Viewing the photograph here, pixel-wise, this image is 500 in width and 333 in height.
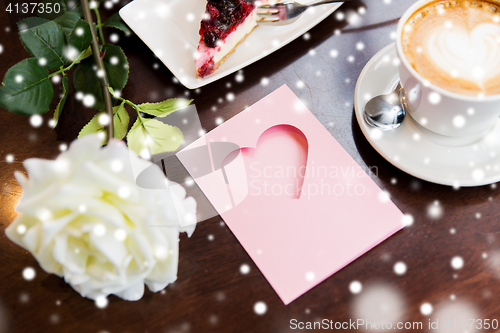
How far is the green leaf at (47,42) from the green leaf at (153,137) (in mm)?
174

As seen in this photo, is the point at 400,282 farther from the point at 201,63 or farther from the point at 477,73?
the point at 201,63

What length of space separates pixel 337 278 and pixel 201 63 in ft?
1.72

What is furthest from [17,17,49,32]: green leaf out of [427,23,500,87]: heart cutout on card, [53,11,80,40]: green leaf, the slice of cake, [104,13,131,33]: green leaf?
[427,23,500,87]: heart cutout on card

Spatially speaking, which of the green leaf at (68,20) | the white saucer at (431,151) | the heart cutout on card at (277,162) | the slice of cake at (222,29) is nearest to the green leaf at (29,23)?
the green leaf at (68,20)

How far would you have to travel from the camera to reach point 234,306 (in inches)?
24.1

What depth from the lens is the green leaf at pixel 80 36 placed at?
0.63m

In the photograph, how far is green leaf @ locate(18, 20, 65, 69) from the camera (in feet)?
2.03

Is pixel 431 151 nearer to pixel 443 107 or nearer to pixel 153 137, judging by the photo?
pixel 443 107

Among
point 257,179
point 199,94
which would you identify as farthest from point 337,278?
point 199,94

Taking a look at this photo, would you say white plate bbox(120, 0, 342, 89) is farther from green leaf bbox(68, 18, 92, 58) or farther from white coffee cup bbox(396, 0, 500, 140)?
white coffee cup bbox(396, 0, 500, 140)

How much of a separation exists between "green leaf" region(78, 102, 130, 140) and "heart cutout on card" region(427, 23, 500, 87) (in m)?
0.58

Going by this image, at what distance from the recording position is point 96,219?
42 centimetres

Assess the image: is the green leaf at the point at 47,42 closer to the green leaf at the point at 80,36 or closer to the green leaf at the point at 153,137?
the green leaf at the point at 80,36

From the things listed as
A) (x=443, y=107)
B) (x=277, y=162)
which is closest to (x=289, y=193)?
(x=277, y=162)
